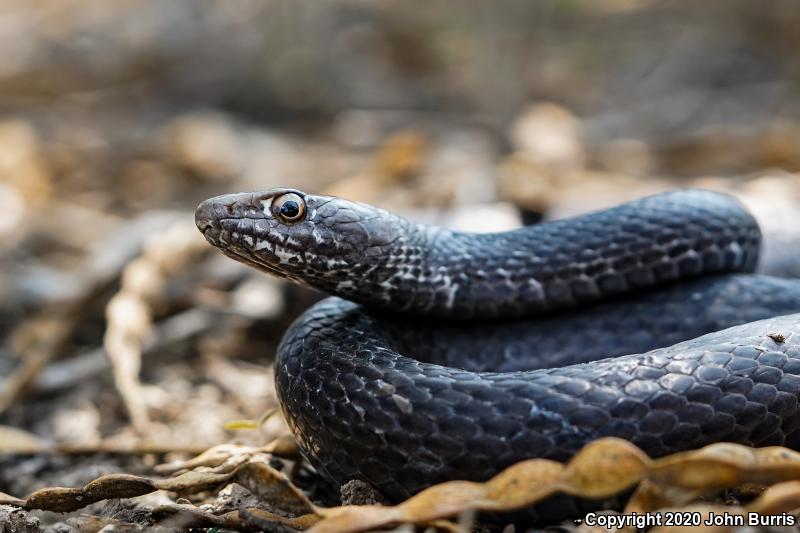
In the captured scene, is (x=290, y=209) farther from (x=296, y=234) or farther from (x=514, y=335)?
(x=514, y=335)

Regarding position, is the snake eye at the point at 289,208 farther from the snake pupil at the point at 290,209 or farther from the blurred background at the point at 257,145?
the blurred background at the point at 257,145

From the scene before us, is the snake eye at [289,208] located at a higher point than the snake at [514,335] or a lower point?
higher

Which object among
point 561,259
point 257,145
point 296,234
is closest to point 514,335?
point 561,259

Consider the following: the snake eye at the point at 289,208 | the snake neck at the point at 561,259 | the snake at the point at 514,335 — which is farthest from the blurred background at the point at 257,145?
the snake eye at the point at 289,208

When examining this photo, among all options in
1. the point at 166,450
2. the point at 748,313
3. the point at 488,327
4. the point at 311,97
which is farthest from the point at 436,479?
the point at 311,97

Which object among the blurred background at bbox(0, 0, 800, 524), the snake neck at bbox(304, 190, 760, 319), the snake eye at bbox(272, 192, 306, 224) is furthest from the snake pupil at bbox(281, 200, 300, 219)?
the blurred background at bbox(0, 0, 800, 524)

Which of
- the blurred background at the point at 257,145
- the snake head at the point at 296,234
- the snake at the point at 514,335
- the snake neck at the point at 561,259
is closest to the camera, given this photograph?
the snake at the point at 514,335

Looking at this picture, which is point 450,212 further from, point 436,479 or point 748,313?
point 436,479

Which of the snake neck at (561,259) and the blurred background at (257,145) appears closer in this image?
the snake neck at (561,259)
